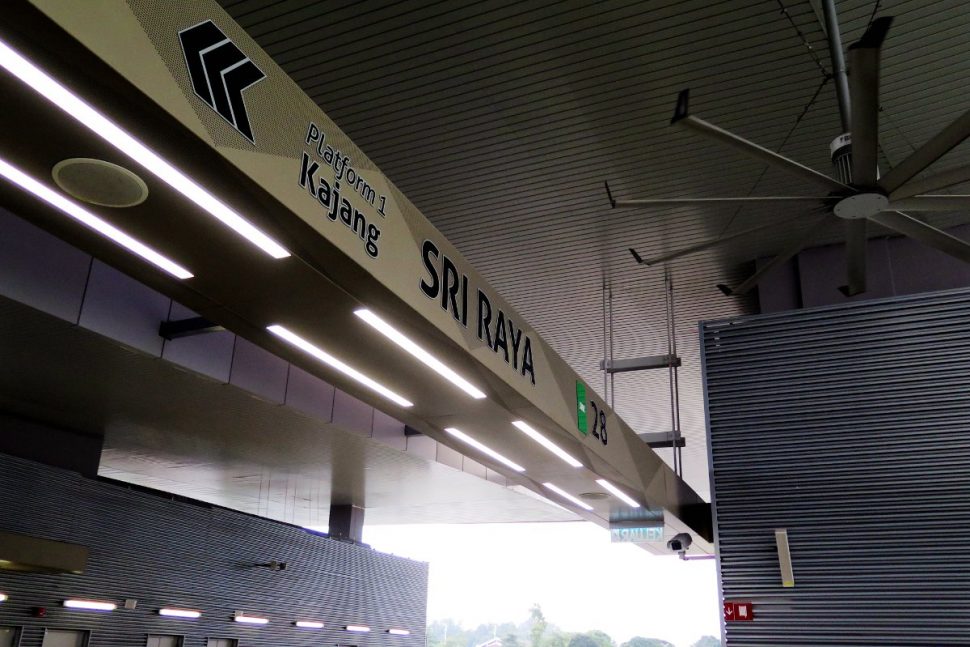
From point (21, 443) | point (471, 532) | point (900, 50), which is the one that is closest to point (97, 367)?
point (21, 443)

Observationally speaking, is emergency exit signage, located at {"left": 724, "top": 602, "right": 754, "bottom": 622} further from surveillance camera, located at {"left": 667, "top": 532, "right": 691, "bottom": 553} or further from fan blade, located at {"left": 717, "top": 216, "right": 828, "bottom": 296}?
fan blade, located at {"left": 717, "top": 216, "right": 828, "bottom": 296}

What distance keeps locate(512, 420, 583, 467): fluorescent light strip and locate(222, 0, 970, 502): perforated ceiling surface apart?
2186 millimetres

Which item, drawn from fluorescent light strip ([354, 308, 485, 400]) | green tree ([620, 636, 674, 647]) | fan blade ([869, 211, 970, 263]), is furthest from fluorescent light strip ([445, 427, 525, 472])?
green tree ([620, 636, 674, 647])

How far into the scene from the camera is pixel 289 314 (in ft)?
10.9

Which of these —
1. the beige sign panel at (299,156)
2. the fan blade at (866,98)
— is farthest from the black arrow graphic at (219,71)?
the fan blade at (866,98)

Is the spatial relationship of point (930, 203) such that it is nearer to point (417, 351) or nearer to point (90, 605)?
point (417, 351)

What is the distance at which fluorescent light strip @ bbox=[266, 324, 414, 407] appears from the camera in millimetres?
3541

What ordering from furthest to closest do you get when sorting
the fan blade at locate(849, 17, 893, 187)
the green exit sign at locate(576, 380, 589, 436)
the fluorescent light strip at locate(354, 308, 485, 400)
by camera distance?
the green exit sign at locate(576, 380, 589, 436) → the fluorescent light strip at locate(354, 308, 485, 400) → the fan blade at locate(849, 17, 893, 187)

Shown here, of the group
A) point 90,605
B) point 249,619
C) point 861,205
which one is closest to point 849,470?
point 861,205

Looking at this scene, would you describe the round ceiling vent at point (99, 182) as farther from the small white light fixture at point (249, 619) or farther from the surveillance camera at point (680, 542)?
the small white light fixture at point (249, 619)

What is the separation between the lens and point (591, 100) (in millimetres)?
5289

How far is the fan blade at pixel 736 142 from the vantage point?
114 inches

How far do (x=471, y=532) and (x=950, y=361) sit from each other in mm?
11940

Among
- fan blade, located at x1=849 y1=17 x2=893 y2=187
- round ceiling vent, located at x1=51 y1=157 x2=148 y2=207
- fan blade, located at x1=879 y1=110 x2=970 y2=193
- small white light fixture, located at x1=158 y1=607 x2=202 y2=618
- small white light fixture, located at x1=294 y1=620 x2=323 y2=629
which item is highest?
fan blade, located at x1=849 y1=17 x2=893 y2=187
